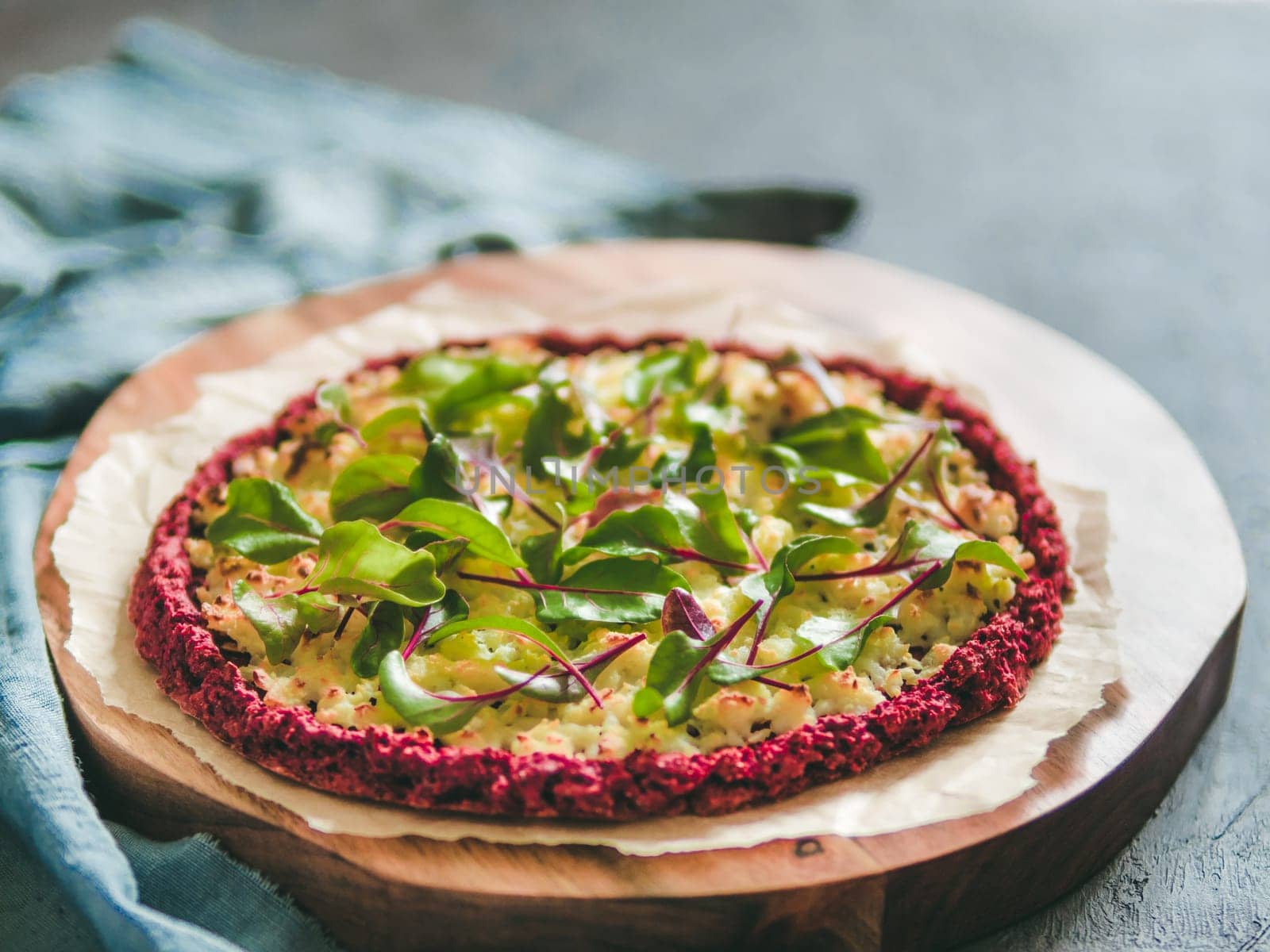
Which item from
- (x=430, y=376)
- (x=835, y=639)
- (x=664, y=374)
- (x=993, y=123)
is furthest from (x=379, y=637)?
(x=993, y=123)

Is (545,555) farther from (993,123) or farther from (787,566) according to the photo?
(993,123)

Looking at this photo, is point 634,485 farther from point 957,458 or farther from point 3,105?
point 3,105

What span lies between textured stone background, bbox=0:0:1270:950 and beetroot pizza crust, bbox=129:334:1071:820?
40cm

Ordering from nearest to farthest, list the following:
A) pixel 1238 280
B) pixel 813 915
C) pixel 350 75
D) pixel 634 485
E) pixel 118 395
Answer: pixel 813 915, pixel 634 485, pixel 118 395, pixel 1238 280, pixel 350 75

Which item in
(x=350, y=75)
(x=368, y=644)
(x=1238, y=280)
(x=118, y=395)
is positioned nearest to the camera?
(x=368, y=644)

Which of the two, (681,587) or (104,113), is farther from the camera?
(104,113)

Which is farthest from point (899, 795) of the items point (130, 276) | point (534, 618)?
point (130, 276)

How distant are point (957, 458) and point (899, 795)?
2.63ft

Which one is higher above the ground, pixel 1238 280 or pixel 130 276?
pixel 1238 280

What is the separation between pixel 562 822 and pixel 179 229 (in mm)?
2231

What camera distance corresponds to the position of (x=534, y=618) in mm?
1926

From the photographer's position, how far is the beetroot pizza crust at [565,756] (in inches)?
63.6

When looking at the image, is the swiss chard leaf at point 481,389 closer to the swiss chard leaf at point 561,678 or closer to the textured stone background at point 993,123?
the swiss chard leaf at point 561,678

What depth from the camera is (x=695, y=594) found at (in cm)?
196
